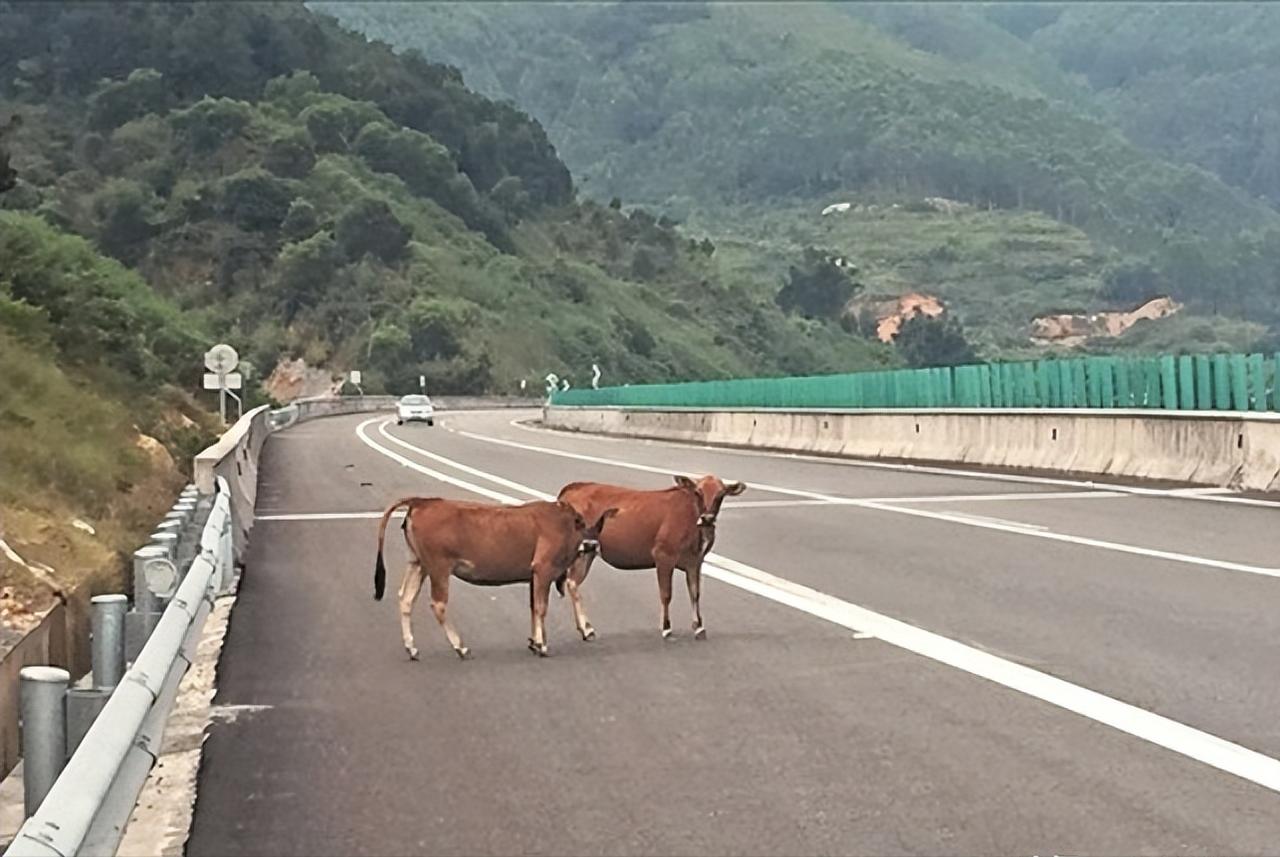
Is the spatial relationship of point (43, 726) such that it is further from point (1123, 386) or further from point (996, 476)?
point (1123, 386)

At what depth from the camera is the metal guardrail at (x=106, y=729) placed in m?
4.50

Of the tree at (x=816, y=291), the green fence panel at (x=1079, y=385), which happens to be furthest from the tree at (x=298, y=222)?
the green fence panel at (x=1079, y=385)

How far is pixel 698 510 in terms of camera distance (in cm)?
984

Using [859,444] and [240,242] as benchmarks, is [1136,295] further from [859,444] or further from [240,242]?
[859,444]

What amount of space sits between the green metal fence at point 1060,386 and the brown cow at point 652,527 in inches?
588

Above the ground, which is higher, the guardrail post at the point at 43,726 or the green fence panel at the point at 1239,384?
the green fence panel at the point at 1239,384

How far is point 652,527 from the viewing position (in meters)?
9.99

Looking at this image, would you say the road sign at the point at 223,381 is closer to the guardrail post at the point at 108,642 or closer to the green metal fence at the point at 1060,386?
the green metal fence at the point at 1060,386

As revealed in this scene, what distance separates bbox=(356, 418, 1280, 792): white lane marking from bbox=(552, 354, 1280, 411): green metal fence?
11986 millimetres

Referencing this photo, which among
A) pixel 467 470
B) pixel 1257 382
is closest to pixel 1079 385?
pixel 1257 382

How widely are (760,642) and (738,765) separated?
3.14m

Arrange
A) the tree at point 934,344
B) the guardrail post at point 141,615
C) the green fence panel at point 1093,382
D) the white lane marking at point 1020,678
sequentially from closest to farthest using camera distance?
the white lane marking at point 1020,678 < the guardrail post at point 141,615 < the green fence panel at point 1093,382 < the tree at point 934,344

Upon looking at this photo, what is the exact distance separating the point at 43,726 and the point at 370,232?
116403mm

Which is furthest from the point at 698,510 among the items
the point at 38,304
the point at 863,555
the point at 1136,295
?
the point at 1136,295
